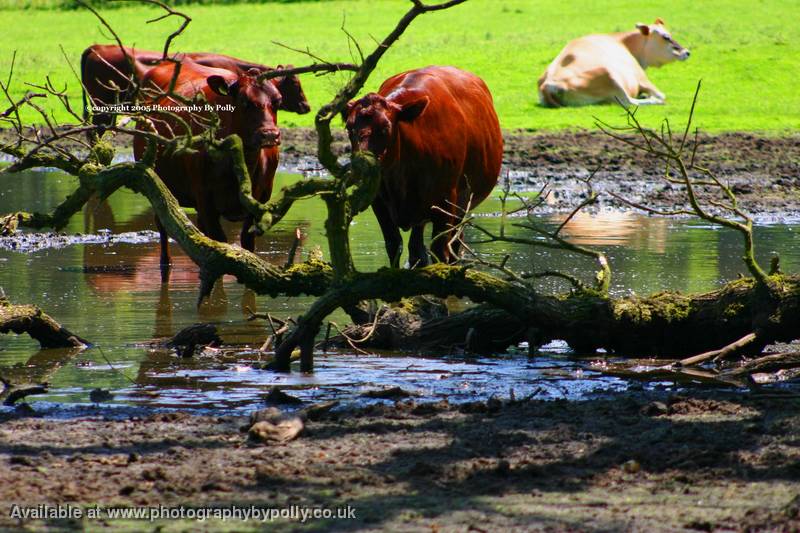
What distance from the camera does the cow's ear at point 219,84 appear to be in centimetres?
1110

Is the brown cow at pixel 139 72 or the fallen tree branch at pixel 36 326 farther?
the brown cow at pixel 139 72

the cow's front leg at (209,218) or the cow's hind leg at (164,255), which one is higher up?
the cow's front leg at (209,218)

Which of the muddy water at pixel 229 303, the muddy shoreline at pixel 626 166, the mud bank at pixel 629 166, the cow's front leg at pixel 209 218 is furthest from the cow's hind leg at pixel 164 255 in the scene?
the mud bank at pixel 629 166

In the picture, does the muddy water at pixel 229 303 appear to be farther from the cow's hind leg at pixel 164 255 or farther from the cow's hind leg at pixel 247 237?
the cow's hind leg at pixel 247 237

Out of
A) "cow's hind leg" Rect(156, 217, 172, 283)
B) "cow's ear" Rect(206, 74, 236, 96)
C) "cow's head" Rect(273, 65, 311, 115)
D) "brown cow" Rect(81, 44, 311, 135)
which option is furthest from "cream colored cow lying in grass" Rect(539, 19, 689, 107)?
"cow's ear" Rect(206, 74, 236, 96)

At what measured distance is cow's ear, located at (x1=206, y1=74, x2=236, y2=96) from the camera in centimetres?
1110

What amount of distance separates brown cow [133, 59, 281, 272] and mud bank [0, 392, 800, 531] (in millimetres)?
4502

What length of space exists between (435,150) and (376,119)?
2.68 feet

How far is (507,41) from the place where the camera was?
3194cm

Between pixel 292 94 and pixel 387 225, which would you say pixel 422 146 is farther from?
pixel 292 94

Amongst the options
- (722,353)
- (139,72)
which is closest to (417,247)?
(722,353)

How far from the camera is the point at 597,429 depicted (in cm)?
630

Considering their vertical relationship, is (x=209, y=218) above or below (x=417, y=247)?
above

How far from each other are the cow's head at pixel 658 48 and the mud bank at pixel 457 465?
71.8 feet
